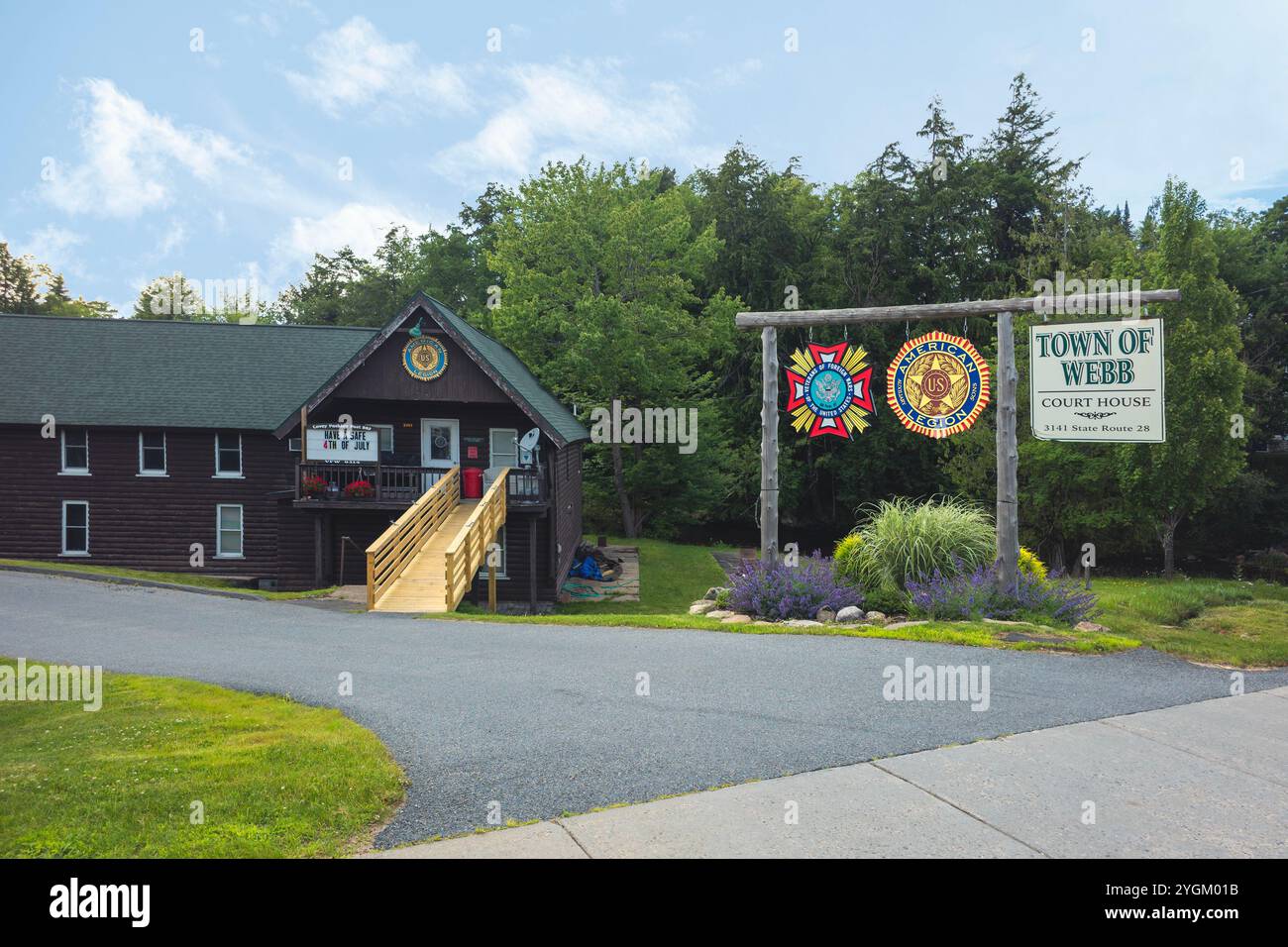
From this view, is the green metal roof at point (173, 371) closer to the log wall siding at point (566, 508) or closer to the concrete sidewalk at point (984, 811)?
the log wall siding at point (566, 508)

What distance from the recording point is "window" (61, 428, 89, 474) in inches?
988

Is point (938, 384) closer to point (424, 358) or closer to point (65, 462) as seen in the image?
point (424, 358)

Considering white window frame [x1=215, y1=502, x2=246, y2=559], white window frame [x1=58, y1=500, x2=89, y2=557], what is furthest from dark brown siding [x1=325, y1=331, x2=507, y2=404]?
white window frame [x1=58, y1=500, x2=89, y2=557]

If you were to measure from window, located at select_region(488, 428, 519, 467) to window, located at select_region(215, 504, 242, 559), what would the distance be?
27.0 feet

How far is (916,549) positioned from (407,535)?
11225mm

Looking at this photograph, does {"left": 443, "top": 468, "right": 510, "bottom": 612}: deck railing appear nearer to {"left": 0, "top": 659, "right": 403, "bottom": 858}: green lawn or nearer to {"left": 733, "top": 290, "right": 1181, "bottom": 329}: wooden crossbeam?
{"left": 733, "top": 290, "right": 1181, "bottom": 329}: wooden crossbeam

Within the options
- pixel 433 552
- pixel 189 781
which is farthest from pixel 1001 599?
pixel 433 552

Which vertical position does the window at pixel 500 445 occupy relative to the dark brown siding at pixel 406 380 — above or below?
below

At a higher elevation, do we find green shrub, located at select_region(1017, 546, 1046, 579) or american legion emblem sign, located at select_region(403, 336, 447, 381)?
american legion emblem sign, located at select_region(403, 336, 447, 381)

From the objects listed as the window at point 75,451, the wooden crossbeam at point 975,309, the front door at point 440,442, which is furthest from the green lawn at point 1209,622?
the window at point 75,451

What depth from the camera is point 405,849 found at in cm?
536

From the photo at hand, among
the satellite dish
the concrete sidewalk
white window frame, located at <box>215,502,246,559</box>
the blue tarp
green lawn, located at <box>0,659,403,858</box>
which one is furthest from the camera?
the blue tarp

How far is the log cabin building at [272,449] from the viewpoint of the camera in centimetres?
2212

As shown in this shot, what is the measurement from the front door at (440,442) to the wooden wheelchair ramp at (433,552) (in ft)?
6.05
